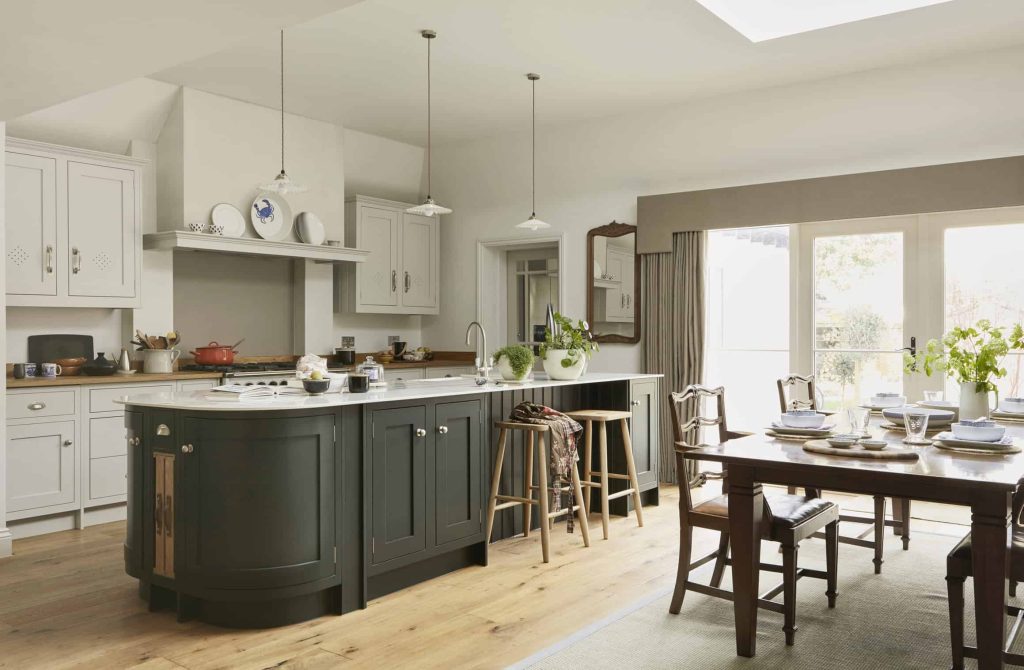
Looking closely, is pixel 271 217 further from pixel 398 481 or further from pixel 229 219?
pixel 398 481

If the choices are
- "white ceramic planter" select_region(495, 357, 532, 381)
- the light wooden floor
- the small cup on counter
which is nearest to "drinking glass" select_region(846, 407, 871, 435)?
the light wooden floor

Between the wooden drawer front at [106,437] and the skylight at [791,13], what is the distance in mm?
4133

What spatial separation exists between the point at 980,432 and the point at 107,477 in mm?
4627

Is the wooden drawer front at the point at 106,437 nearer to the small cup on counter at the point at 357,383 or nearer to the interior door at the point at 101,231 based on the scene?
the interior door at the point at 101,231

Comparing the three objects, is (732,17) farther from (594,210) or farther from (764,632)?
(764,632)

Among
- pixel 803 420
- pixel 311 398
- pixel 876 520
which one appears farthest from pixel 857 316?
pixel 311 398

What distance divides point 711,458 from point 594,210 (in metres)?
4.18

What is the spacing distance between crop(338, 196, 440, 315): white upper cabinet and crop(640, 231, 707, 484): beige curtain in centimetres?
215

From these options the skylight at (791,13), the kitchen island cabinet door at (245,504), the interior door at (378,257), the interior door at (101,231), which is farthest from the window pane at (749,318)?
the interior door at (101,231)

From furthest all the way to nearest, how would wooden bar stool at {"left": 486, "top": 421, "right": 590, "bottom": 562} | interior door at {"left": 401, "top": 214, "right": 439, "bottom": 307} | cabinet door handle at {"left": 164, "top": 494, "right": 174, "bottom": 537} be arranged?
interior door at {"left": 401, "top": 214, "right": 439, "bottom": 307} → wooden bar stool at {"left": 486, "top": 421, "right": 590, "bottom": 562} → cabinet door handle at {"left": 164, "top": 494, "right": 174, "bottom": 537}

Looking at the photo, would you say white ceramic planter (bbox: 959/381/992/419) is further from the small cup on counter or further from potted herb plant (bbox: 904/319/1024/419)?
the small cup on counter

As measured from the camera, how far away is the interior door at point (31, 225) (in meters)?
4.79

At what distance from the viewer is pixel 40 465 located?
4.66 meters

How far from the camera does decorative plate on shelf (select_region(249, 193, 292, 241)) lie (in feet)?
19.8
